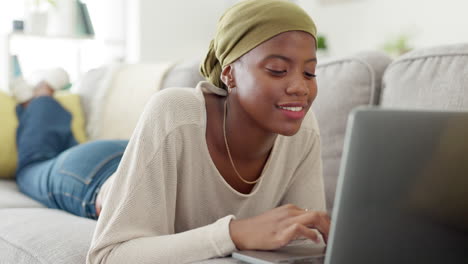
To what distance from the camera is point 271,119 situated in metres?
1.06

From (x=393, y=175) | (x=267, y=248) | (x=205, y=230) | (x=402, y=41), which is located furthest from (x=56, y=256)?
(x=402, y=41)

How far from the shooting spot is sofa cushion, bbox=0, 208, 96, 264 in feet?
3.91

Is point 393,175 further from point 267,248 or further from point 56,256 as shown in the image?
point 56,256

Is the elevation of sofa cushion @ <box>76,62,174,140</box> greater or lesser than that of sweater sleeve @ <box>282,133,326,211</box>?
lesser

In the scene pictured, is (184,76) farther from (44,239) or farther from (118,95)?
(44,239)

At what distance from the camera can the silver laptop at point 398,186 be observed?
0.68 m

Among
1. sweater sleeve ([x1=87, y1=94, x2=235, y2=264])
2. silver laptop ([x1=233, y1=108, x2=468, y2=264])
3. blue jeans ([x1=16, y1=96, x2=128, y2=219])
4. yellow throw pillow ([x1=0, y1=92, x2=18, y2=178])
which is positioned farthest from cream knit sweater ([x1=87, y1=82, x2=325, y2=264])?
yellow throw pillow ([x1=0, y1=92, x2=18, y2=178])

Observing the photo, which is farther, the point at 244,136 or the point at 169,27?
the point at 169,27

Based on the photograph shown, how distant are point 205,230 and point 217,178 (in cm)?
20

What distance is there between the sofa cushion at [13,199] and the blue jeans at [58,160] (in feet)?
0.09

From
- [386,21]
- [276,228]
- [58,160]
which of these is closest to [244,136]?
[276,228]

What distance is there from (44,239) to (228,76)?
0.55m

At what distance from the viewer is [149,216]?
1.05 meters

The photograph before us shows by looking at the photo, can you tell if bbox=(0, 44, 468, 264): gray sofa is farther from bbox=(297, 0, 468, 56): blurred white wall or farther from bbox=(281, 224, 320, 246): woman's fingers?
bbox=(297, 0, 468, 56): blurred white wall
